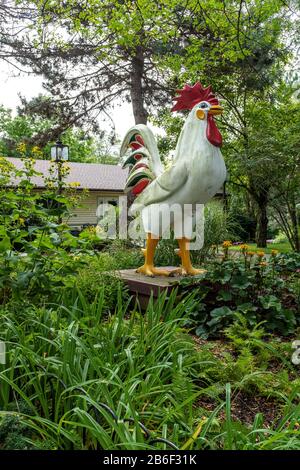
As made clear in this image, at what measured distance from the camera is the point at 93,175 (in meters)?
25.8

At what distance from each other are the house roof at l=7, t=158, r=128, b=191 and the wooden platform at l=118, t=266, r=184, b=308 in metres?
16.9

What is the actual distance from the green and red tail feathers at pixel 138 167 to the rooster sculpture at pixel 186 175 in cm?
1

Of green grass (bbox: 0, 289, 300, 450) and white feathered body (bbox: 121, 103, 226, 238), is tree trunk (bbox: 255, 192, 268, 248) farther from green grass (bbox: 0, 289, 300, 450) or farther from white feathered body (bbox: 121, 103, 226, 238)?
green grass (bbox: 0, 289, 300, 450)

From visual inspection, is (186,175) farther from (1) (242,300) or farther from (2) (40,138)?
(2) (40,138)

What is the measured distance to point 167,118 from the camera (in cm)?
1553

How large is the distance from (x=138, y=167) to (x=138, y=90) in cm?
643

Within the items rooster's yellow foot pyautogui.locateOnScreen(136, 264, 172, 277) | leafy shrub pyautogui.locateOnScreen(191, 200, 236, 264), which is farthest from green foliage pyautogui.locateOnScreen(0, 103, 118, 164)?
leafy shrub pyautogui.locateOnScreen(191, 200, 236, 264)

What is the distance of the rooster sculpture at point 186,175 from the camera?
4.43 meters

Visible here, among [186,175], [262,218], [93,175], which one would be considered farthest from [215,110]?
[93,175]

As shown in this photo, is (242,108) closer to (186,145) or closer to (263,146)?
(263,146)

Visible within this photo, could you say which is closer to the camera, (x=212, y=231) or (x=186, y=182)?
(x=186, y=182)

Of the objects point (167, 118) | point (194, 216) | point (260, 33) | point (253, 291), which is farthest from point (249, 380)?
point (167, 118)

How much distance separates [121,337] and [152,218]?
2245mm

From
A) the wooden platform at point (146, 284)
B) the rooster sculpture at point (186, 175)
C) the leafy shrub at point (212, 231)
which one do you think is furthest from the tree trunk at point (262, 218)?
the wooden platform at point (146, 284)
